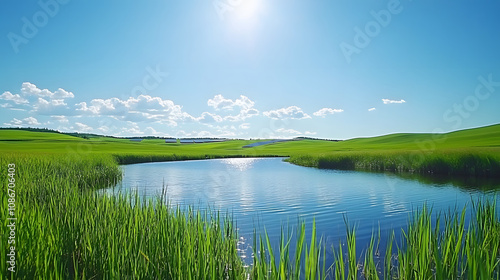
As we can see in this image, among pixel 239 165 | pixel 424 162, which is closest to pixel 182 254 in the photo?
pixel 424 162

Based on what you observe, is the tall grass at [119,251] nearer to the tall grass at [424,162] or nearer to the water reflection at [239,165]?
the tall grass at [424,162]

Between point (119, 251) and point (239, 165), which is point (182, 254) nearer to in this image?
point (119, 251)

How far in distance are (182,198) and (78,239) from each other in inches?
433

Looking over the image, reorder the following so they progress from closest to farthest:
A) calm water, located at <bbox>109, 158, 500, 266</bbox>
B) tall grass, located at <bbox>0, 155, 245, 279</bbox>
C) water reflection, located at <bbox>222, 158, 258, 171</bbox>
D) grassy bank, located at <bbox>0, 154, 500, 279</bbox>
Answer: grassy bank, located at <bbox>0, 154, 500, 279</bbox>, tall grass, located at <bbox>0, 155, 245, 279</bbox>, calm water, located at <bbox>109, 158, 500, 266</bbox>, water reflection, located at <bbox>222, 158, 258, 171</bbox>

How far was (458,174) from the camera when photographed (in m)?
24.5

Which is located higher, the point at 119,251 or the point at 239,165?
the point at 119,251

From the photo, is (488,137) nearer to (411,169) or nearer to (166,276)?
(411,169)

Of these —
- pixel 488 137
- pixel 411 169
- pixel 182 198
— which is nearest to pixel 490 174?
pixel 411 169

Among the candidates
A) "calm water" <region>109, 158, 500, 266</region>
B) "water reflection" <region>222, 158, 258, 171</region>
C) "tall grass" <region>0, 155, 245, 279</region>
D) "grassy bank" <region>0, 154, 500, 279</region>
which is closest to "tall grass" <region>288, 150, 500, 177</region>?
"calm water" <region>109, 158, 500, 266</region>

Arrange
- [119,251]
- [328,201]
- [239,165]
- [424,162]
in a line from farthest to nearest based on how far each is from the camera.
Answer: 1. [239,165]
2. [424,162]
3. [328,201]
4. [119,251]

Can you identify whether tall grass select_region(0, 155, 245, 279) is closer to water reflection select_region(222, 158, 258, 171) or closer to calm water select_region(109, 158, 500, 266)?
calm water select_region(109, 158, 500, 266)

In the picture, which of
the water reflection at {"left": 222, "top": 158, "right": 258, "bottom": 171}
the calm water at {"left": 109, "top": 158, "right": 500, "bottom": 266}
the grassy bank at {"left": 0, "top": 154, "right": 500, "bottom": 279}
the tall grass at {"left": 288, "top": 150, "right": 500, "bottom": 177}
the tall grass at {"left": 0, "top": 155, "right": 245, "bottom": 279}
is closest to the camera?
the grassy bank at {"left": 0, "top": 154, "right": 500, "bottom": 279}

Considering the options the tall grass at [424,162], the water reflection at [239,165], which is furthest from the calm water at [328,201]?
the water reflection at [239,165]

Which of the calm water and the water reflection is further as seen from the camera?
the water reflection
